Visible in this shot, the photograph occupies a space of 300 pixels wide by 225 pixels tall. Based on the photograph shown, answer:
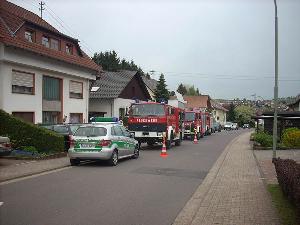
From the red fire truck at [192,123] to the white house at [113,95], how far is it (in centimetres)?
655

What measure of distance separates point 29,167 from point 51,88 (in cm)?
1569

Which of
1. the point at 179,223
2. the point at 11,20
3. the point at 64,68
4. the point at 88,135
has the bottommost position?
the point at 179,223

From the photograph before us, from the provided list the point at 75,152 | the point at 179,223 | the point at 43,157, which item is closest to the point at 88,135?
the point at 75,152

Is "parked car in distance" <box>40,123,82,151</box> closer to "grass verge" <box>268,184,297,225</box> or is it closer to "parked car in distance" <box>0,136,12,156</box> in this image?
"parked car in distance" <box>0,136,12,156</box>

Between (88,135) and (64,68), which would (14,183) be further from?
(64,68)

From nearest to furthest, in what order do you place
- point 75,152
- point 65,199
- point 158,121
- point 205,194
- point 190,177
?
point 65,199, point 205,194, point 190,177, point 75,152, point 158,121

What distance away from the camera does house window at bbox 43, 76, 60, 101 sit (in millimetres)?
29594

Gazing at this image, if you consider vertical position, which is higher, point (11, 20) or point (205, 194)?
point (11, 20)

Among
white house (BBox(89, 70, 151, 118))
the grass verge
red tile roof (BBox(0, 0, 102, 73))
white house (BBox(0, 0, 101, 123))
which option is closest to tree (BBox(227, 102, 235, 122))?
white house (BBox(89, 70, 151, 118))

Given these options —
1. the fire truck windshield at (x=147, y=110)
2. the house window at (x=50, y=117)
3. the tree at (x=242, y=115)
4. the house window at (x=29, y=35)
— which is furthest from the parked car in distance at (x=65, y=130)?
the tree at (x=242, y=115)

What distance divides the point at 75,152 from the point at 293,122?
21.9m

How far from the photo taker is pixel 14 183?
11.9 meters

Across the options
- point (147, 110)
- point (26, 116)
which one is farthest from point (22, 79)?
point (147, 110)

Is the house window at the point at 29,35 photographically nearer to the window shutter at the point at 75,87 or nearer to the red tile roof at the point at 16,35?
the red tile roof at the point at 16,35
